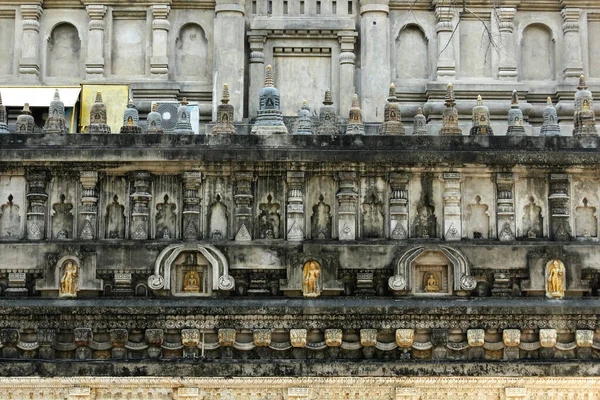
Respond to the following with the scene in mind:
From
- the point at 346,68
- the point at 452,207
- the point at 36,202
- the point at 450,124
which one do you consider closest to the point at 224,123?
the point at 36,202

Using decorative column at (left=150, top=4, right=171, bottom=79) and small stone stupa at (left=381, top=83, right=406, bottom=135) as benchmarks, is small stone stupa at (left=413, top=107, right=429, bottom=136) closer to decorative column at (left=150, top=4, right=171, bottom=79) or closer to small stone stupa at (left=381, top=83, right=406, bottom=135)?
small stone stupa at (left=381, top=83, right=406, bottom=135)

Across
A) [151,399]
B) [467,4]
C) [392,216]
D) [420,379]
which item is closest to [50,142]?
[151,399]

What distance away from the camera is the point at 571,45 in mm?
25672

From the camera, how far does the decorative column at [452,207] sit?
1781 cm

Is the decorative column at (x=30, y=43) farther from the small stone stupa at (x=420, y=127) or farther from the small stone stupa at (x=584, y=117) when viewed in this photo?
the small stone stupa at (x=584, y=117)

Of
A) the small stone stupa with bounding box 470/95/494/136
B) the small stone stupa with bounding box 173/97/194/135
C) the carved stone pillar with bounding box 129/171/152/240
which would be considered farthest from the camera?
the small stone stupa with bounding box 173/97/194/135

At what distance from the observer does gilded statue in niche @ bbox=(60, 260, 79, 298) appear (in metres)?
17.3

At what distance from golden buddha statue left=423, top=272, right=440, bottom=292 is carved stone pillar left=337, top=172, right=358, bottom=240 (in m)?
1.55

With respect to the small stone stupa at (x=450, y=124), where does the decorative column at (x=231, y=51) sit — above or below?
above

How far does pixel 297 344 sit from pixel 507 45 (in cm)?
1224

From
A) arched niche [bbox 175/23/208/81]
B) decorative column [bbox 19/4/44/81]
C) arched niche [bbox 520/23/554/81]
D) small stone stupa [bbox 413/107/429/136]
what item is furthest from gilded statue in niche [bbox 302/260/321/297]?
decorative column [bbox 19/4/44/81]

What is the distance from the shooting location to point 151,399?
1691 cm

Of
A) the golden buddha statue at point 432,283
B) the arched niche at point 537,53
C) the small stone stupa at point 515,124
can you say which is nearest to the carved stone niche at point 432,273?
the golden buddha statue at point 432,283

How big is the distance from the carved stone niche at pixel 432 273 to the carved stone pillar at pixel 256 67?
8.87 meters
